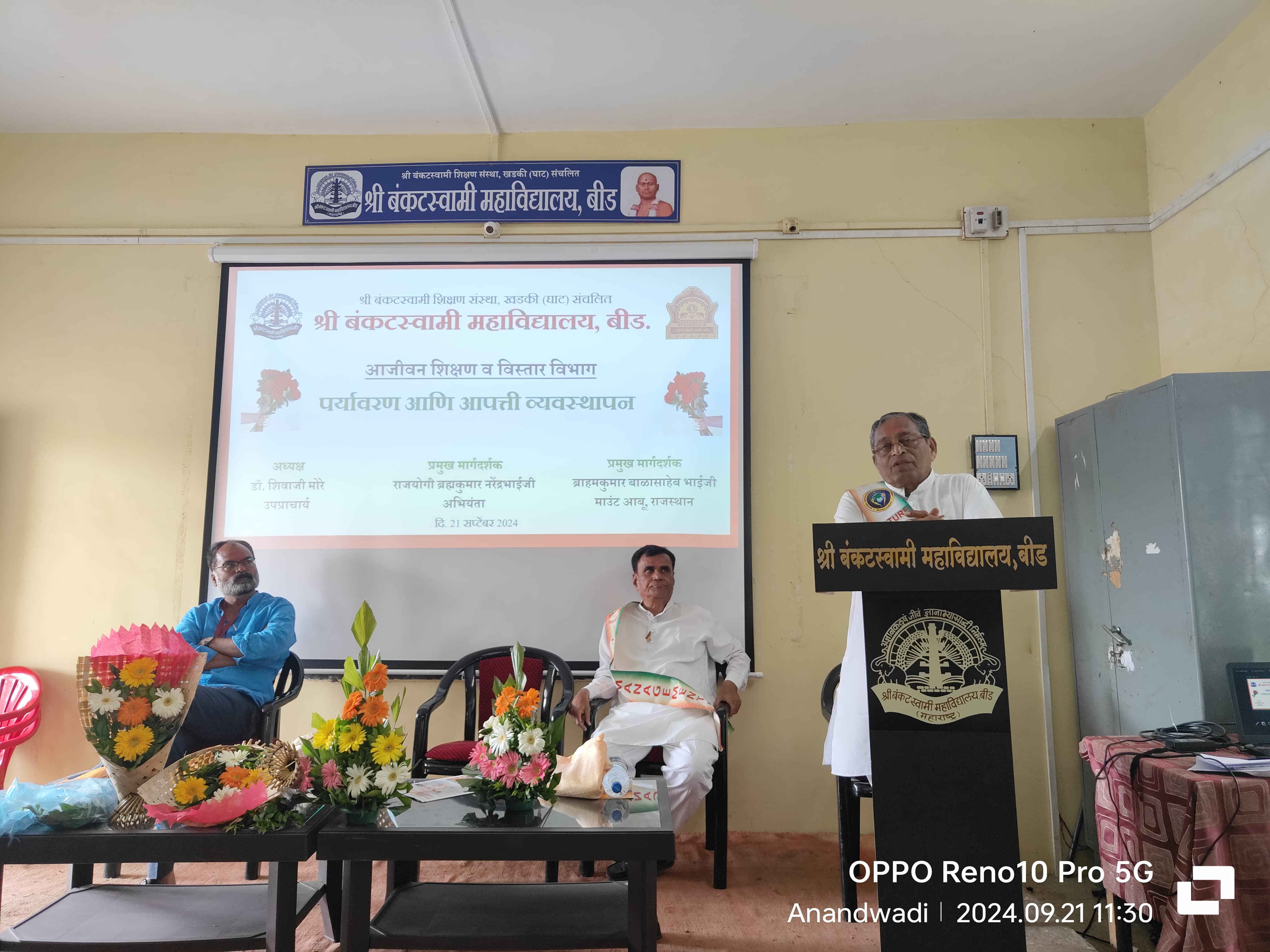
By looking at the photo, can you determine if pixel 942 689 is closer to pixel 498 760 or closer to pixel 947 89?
pixel 498 760

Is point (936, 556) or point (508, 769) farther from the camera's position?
point (508, 769)

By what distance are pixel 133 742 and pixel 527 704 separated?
3.45 feet

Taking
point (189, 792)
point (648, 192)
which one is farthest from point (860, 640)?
point (648, 192)

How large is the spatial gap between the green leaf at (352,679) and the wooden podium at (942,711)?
1225mm

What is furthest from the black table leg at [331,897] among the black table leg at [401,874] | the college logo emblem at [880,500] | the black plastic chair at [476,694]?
the college logo emblem at [880,500]

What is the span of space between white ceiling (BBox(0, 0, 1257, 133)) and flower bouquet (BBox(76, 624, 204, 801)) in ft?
8.49

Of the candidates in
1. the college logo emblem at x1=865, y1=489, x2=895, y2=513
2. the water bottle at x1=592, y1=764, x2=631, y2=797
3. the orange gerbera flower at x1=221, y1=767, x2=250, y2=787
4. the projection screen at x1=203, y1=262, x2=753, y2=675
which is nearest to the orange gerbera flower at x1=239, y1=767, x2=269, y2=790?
the orange gerbera flower at x1=221, y1=767, x2=250, y2=787

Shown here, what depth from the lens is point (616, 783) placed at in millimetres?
2209

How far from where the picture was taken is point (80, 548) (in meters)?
3.74

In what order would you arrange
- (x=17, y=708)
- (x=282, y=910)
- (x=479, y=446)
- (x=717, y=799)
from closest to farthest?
(x=282, y=910), (x=717, y=799), (x=17, y=708), (x=479, y=446)

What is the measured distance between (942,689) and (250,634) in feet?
8.86

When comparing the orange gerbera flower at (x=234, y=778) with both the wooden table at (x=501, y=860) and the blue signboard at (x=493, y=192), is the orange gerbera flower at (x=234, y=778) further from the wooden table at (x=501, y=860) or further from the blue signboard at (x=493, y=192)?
the blue signboard at (x=493, y=192)

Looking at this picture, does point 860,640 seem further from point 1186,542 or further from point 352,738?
point 352,738

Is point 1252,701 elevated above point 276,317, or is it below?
below
